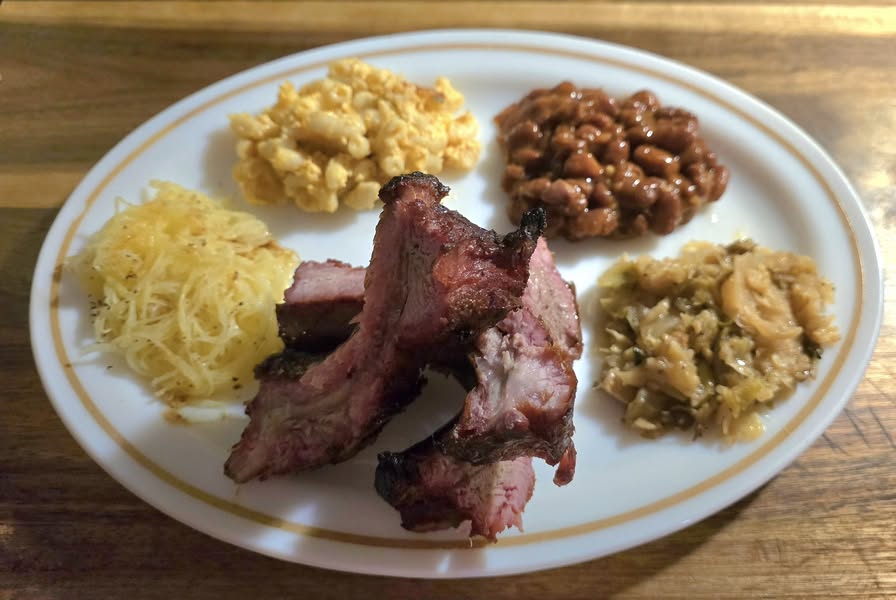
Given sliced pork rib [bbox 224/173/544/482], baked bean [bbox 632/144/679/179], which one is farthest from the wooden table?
baked bean [bbox 632/144/679/179]

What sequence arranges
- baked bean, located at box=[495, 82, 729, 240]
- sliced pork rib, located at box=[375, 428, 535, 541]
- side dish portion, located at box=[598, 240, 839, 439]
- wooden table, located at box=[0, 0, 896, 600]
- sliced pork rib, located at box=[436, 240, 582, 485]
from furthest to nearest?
baked bean, located at box=[495, 82, 729, 240], side dish portion, located at box=[598, 240, 839, 439], wooden table, located at box=[0, 0, 896, 600], sliced pork rib, located at box=[375, 428, 535, 541], sliced pork rib, located at box=[436, 240, 582, 485]

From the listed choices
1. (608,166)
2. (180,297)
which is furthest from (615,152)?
(180,297)

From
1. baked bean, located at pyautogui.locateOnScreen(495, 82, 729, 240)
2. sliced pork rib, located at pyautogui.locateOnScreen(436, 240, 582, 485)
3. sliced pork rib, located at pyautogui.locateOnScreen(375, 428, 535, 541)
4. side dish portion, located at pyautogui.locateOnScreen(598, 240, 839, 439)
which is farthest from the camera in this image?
baked bean, located at pyautogui.locateOnScreen(495, 82, 729, 240)

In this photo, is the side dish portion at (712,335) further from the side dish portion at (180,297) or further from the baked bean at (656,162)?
the side dish portion at (180,297)

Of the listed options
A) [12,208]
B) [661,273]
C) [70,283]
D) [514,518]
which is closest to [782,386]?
[661,273]

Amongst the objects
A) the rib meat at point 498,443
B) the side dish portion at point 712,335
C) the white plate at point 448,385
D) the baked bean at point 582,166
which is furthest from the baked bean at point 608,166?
the rib meat at point 498,443

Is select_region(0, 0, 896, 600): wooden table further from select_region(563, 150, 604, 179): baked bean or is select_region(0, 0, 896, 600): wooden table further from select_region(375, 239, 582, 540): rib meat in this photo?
select_region(563, 150, 604, 179): baked bean

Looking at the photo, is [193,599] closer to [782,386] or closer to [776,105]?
[782,386]

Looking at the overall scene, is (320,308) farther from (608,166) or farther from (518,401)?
(608,166)
